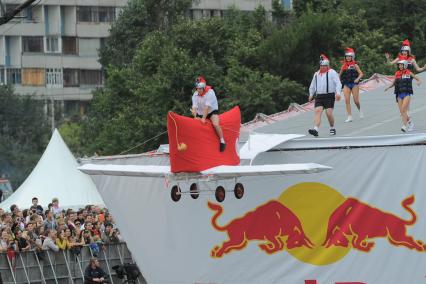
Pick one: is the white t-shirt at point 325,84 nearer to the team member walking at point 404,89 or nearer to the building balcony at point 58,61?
the team member walking at point 404,89

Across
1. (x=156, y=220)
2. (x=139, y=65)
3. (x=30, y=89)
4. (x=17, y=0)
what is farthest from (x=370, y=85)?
(x=30, y=89)

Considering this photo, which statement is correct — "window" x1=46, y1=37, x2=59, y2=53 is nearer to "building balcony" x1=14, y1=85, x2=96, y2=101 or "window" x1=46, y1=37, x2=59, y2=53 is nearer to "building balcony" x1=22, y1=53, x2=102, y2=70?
"building balcony" x1=22, y1=53, x2=102, y2=70

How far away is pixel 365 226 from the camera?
28141 mm

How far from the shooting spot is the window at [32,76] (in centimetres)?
10688

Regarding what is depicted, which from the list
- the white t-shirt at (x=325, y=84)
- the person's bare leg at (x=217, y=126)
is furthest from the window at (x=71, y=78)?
the person's bare leg at (x=217, y=126)

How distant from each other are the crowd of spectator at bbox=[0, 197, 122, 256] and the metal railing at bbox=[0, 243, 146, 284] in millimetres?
165

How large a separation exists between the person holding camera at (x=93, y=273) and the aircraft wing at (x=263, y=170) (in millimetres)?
6681

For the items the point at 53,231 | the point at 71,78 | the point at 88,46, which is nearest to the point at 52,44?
the point at 88,46

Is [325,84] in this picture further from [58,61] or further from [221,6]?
[221,6]

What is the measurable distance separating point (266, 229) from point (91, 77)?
272ft

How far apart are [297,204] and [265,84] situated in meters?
25.0

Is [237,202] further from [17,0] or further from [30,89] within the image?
[30,89]

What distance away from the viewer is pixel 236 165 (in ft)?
94.1

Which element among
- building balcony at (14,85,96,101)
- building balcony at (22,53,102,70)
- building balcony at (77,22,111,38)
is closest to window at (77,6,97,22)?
building balcony at (77,22,111,38)
